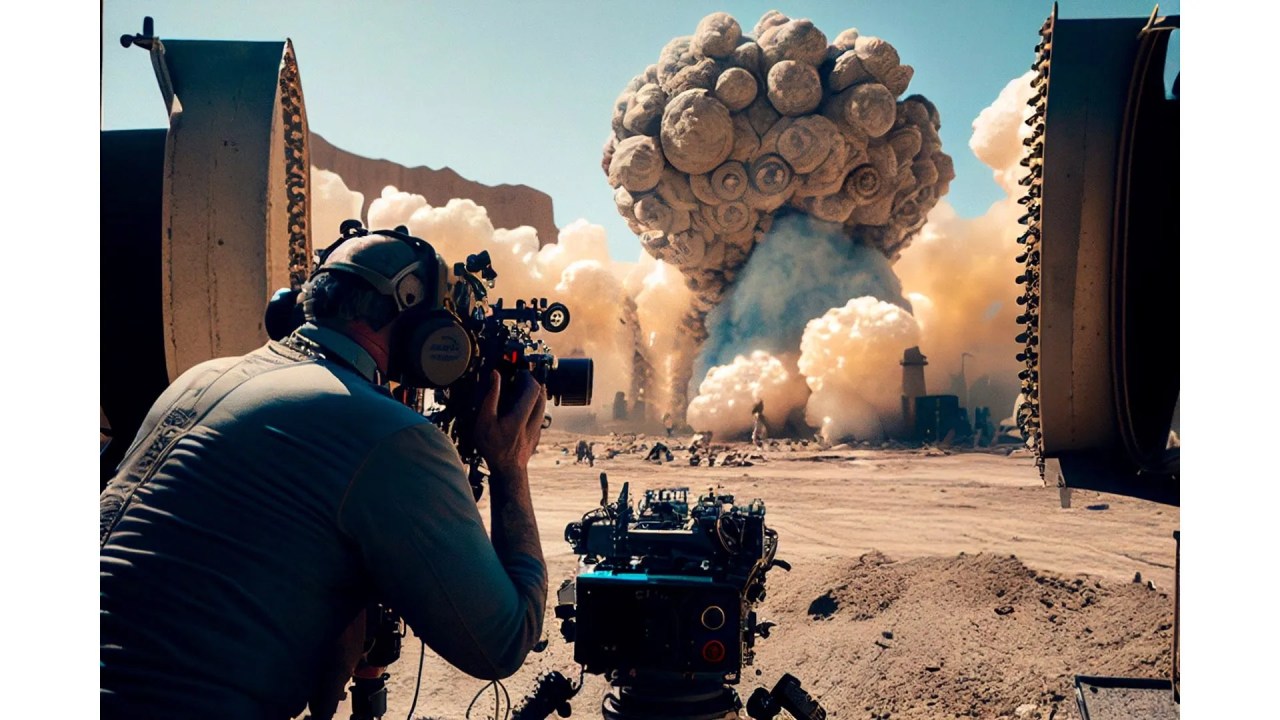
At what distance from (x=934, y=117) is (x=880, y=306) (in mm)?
4838

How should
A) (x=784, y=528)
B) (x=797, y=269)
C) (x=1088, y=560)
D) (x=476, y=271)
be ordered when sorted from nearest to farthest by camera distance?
(x=476, y=271) < (x=1088, y=560) < (x=784, y=528) < (x=797, y=269)

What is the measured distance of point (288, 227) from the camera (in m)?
2.63

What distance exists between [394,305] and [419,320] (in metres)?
0.05

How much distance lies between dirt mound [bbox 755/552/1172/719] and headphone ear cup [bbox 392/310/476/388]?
3.07m

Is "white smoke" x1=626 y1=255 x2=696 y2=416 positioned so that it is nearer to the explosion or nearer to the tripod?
the explosion

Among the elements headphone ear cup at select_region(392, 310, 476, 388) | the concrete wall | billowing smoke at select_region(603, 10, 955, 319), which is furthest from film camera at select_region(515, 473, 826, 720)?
the concrete wall

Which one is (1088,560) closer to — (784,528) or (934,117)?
(784,528)

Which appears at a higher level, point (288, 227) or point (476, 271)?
point (288, 227)

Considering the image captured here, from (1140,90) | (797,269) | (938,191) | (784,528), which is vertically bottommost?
(784,528)

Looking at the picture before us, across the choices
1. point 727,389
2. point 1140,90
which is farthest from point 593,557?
point 727,389

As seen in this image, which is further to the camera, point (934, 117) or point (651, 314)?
point (651, 314)

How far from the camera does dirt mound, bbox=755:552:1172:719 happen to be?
3697 mm

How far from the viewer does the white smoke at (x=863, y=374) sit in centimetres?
1619

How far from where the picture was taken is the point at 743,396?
17219mm
